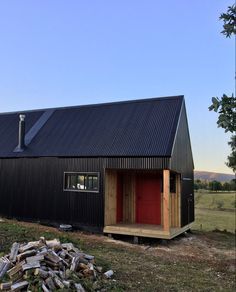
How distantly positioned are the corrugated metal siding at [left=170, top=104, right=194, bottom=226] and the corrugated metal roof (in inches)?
25.9

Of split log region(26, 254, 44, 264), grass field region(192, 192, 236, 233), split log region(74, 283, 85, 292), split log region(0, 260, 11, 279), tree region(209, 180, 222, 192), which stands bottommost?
grass field region(192, 192, 236, 233)

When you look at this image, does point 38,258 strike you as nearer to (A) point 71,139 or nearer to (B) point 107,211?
(B) point 107,211

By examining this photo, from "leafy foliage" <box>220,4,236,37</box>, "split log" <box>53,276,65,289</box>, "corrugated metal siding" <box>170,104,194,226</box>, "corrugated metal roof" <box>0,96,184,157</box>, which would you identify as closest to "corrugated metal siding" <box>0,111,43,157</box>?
"corrugated metal roof" <box>0,96,184,157</box>

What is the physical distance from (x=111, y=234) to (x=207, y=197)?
17.2 m

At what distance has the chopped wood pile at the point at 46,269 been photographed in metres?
5.20

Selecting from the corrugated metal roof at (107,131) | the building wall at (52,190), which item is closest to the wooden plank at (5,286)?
the building wall at (52,190)

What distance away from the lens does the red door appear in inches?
514

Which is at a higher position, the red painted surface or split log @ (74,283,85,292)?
the red painted surface

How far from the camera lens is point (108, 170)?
12.4 meters

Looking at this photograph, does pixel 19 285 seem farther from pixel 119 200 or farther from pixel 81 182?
pixel 119 200

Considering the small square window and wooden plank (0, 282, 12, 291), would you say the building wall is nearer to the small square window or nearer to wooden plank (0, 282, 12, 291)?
the small square window

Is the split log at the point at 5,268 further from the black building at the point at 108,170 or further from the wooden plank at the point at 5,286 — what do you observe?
the black building at the point at 108,170

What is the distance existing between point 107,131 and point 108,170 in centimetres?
186

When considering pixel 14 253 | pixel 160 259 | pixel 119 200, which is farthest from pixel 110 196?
pixel 14 253
